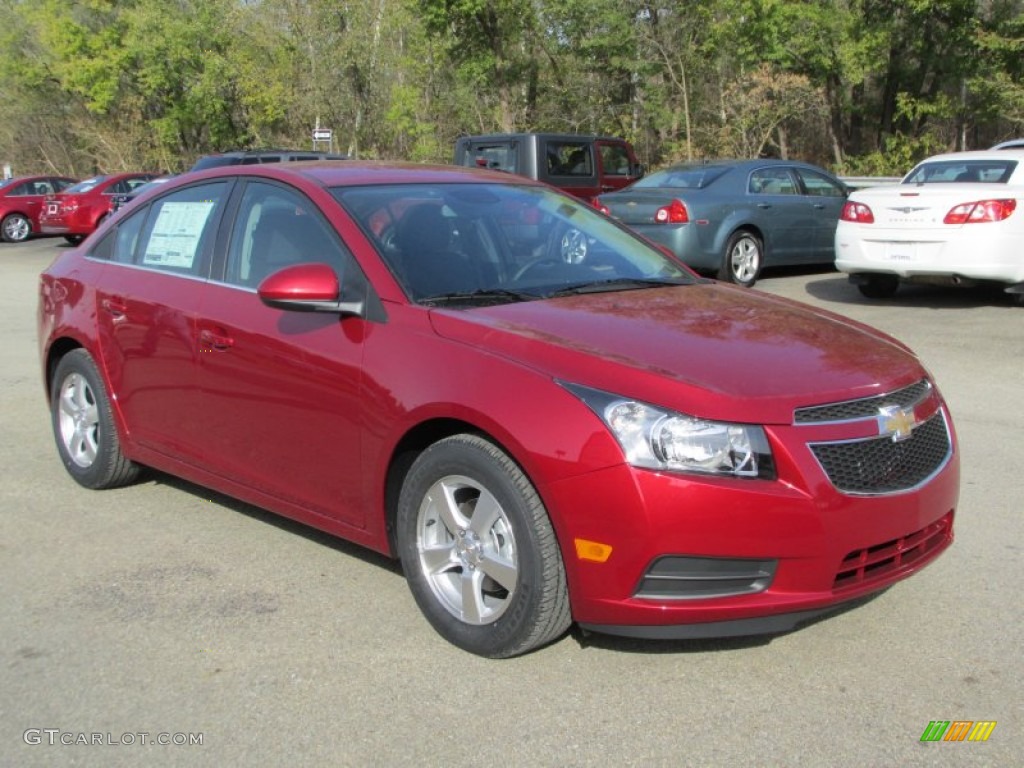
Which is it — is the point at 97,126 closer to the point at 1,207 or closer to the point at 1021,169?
the point at 1,207

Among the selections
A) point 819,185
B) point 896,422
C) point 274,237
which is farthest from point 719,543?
point 819,185

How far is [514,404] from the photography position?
3.24 meters

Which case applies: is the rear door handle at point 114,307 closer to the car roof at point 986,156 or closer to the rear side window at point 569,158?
the car roof at point 986,156

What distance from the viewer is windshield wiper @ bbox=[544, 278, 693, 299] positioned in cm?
410

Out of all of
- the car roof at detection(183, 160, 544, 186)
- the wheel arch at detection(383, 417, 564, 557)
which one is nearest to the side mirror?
the wheel arch at detection(383, 417, 564, 557)

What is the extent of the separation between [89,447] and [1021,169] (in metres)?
8.92

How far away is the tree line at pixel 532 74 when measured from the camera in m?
27.1

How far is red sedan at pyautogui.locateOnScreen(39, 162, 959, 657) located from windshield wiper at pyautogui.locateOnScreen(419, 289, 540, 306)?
13 millimetres

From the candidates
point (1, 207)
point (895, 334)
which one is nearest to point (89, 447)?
point (895, 334)

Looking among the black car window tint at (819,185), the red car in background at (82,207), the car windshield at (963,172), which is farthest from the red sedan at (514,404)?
the red car in background at (82,207)

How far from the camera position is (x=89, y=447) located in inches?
211

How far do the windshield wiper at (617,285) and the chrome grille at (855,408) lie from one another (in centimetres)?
120

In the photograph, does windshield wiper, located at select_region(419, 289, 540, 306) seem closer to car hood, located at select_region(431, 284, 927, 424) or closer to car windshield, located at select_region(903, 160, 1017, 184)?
car hood, located at select_region(431, 284, 927, 424)

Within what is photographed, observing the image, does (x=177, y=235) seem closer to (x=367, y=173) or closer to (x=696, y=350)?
(x=367, y=173)
